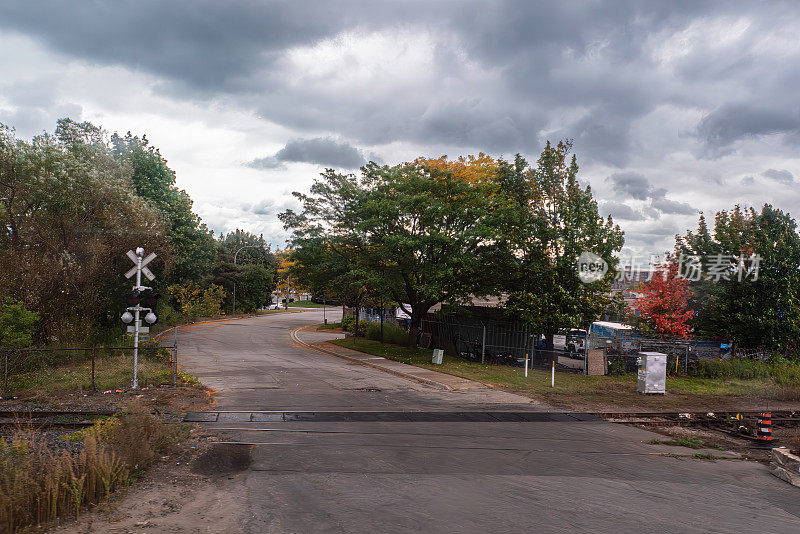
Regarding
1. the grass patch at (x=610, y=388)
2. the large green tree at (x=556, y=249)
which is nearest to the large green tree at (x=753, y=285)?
the grass patch at (x=610, y=388)

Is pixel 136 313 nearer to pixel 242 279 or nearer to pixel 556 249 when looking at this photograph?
pixel 556 249

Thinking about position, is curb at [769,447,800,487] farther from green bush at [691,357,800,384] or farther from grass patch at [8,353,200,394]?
grass patch at [8,353,200,394]

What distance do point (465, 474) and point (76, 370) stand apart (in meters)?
15.8

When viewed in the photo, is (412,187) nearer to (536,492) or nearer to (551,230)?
(551,230)

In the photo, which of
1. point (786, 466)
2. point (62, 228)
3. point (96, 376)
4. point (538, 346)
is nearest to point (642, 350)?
point (538, 346)

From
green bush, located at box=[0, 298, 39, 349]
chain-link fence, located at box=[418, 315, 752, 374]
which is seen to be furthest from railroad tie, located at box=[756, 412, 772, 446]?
green bush, located at box=[0, 298, 39, 349]

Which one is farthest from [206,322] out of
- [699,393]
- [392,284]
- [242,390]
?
[699,393]

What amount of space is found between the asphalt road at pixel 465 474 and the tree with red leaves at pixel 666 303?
14891 millimetres

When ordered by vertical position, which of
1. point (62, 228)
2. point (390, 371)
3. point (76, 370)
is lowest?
point (390, 371)

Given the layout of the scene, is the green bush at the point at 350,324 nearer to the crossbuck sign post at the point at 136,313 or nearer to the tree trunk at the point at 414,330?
the tree trunk at the point at 414,330

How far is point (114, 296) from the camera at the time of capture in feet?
90.1

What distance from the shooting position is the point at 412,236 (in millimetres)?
24672

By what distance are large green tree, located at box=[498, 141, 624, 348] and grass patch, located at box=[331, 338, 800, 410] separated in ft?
10.7

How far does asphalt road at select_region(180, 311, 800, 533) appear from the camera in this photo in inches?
268
